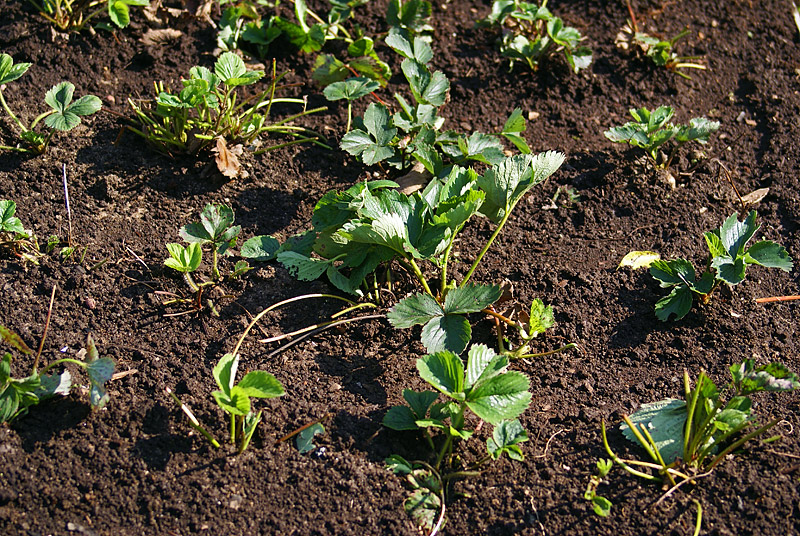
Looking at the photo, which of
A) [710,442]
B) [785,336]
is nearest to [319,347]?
[710,442]

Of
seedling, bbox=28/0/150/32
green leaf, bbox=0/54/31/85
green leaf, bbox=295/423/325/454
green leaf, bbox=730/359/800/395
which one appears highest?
seedling, bbox=28/0/150/32

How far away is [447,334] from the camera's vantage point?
187cm

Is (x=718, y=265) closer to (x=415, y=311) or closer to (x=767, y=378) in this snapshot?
(x=767, y=378)

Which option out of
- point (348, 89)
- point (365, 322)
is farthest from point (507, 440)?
point (348, 89)

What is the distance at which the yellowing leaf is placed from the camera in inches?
88.9

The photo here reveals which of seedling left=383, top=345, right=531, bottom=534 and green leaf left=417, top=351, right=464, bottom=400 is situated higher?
green leaf left=417, top=351, right=464, bottom=400

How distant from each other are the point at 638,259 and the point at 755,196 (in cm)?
59

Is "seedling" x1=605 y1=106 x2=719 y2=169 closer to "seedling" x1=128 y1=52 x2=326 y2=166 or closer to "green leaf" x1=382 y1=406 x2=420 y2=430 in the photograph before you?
"seedling" x1=128 y1=52 x2=326 y2=166

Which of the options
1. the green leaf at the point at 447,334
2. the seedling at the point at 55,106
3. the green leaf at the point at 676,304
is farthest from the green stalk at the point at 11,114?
the green leaf at the point at 676,304

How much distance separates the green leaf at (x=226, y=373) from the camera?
1681mm

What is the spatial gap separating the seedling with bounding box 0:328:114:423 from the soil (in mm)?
70

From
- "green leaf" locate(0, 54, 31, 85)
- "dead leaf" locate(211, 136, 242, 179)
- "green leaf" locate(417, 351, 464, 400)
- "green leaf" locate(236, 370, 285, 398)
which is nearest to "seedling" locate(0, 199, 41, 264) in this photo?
"green leaf" locate(0, 54, 31, 85)

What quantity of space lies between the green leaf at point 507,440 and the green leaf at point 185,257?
944 millimetres

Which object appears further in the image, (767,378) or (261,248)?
(261,248)
